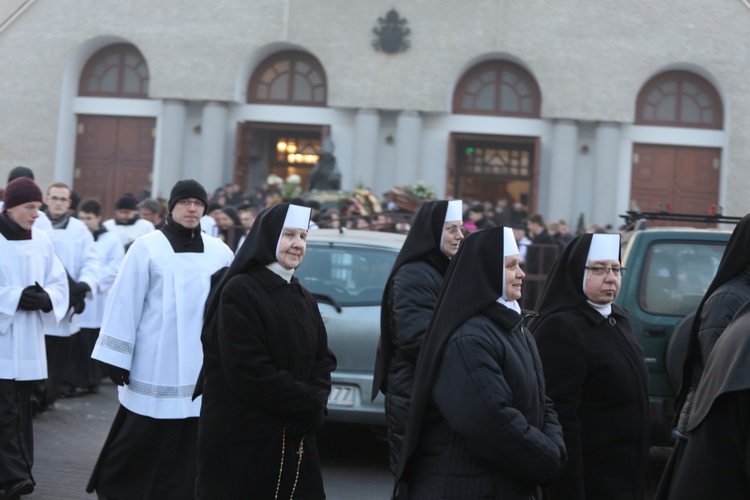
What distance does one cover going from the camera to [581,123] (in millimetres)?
29328

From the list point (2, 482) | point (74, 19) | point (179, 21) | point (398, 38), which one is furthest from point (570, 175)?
point (2, 482)

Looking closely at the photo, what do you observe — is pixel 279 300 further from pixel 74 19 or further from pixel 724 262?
pixel 74 19

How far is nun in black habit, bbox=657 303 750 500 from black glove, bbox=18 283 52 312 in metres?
4.79

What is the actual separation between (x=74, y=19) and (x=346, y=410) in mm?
24933

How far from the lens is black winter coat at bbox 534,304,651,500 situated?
4.87 m

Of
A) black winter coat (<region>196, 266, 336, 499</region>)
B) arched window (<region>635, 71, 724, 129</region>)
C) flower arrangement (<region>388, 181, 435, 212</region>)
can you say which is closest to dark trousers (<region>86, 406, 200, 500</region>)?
black winter coat (<region>196, 266, 336, 499</region>)

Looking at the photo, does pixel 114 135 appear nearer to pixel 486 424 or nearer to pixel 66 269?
pixel 66 269

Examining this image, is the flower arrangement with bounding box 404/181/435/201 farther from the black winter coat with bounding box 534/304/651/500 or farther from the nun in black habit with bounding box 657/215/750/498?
the black winter coat with bounding box 534/304/651/500

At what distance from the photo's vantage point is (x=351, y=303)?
8547 mm

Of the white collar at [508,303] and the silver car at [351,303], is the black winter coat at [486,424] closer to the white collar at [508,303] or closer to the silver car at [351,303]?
the white collar at [508,303]

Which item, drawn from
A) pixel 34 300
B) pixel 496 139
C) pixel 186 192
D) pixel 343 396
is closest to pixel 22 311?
pixel 34 300

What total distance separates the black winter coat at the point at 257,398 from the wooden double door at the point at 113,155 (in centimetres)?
2695

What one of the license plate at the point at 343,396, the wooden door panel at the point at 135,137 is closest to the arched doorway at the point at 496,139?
the wooden door panel at the point at 135,137

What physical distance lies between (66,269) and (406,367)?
230 inches
